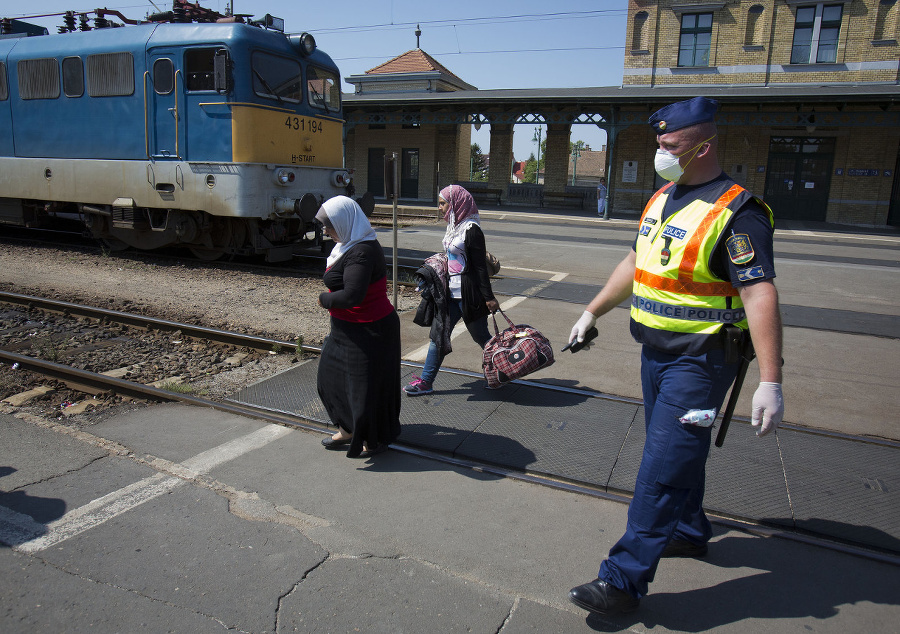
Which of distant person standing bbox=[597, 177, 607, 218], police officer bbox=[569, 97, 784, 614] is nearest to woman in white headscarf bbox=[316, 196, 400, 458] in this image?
police officer bbox=[569, 97, 784, 614]

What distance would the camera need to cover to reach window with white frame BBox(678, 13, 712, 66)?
2688cm

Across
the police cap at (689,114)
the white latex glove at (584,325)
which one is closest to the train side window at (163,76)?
the white latex glove at (584,325)

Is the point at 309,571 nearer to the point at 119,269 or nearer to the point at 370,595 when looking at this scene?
the point at 370,595

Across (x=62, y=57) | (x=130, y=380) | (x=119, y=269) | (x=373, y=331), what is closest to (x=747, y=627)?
(x=373, y=331)

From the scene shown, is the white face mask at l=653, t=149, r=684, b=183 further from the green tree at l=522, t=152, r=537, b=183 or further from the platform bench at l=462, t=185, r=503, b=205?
the green tree at l=522, t=152, r=537, b=183

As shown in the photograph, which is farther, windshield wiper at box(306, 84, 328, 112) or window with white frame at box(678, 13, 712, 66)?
window with white frame at box(678, 13, 712, 66)

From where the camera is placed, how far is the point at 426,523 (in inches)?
137

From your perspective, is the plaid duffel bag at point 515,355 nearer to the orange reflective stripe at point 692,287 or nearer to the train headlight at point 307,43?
the orange reflective stripe at point 692,287

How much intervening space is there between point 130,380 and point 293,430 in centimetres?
206

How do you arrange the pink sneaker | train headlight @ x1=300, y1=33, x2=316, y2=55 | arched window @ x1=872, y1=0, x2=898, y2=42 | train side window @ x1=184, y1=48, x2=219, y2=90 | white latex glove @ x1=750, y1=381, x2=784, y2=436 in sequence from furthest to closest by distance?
arched window @ x1=872, y1=0, x2=898, y2=42
train headlight @ x1=300, y1=33, x2=316, y2=55
train side window @ x1=184, y1=48, x2=219, y2=90
the pink sneaker
white latex glove @ x1=750, y1=381, x2=784, y2=436

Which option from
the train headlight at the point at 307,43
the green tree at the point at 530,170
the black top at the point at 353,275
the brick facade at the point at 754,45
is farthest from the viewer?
the green tree at the point at 530,170

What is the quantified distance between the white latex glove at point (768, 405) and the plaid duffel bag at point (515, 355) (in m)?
2.42

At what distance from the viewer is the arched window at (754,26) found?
2590 centimetres

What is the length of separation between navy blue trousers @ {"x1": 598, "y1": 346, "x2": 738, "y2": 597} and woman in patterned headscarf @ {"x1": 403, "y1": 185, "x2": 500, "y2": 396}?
2.49 meters
